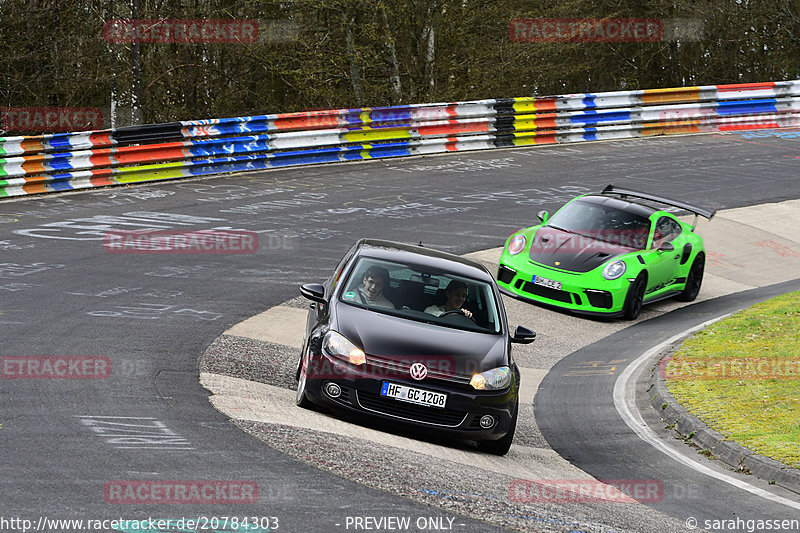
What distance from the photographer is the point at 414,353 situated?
27.5 feet

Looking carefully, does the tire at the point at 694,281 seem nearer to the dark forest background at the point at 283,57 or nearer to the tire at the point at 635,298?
the tire at the point at 635,298

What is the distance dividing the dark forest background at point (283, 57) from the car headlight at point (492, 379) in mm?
17535

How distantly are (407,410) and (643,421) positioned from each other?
3.39m

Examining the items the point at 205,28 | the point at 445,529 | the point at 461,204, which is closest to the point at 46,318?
the point at 445,529

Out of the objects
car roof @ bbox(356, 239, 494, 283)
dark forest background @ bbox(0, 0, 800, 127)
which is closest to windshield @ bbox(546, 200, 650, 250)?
car roof @ bbox(356, 239, 494, 283)

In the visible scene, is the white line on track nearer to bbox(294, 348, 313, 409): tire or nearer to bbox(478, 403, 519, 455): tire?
bbox(478, 403, 519, 455): tire

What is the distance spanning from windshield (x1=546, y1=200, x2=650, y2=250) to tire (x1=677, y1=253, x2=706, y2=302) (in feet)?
4.03

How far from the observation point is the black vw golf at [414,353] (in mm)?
8258

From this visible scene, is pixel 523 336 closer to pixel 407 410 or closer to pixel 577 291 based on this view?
pixel 407 410

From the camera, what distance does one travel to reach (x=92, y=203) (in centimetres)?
1827

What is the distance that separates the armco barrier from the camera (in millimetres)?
19219

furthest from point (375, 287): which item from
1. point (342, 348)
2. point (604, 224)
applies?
point (604, 224)

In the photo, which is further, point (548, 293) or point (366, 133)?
point (366, 133)

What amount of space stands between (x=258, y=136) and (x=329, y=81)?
655cm
